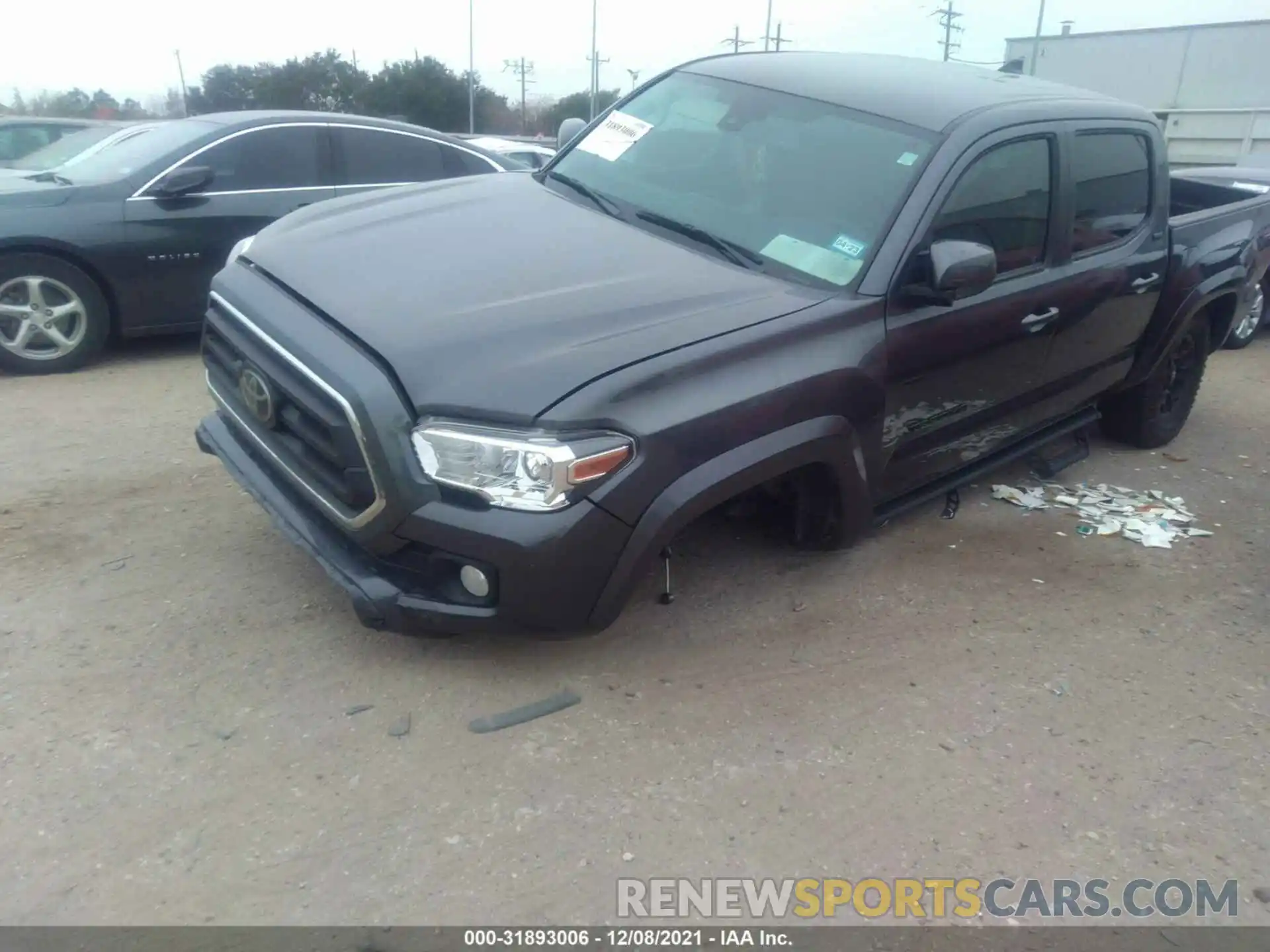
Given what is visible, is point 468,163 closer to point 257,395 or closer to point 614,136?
point 614,136

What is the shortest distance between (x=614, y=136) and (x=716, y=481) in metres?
2.06

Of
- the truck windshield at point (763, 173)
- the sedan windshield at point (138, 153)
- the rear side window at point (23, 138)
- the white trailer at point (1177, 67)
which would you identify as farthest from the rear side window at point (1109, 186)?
the white trailer at point (1177, 67)

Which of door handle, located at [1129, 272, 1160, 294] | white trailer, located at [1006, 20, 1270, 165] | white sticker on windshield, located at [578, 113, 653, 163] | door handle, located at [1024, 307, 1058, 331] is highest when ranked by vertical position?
white trailer, located at [1006, 20, 1270, 165]

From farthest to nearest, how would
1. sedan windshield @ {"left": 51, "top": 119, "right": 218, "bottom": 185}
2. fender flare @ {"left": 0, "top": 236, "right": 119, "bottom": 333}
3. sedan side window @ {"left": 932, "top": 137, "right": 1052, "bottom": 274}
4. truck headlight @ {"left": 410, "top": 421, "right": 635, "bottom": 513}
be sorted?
sedan windshield @ {"left": 51, "top": 119, "right": 218, "bottom": 185}, fender flare @ {"left": 0, "top": 236, "right": 119, "bottom": 333}, sedan side window @ {"left": 932, "top": 137, "right": 1052, "bottom": 274}, truck headlight @ {"left": 410, "top": 421, "right": 635, "bottom": 513}

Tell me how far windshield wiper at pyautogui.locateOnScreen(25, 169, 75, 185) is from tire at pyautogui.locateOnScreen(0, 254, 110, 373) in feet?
2.10

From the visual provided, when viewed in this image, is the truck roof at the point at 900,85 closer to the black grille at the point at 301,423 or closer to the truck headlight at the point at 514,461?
the truck headlight at the point at 514,461

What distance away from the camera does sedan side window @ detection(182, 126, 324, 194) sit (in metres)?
6.26

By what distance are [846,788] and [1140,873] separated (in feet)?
2.53

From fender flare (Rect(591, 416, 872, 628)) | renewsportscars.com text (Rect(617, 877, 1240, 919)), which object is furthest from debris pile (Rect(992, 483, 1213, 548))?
renewsportscars.com text (Rect(617, 877, 1240, 919))

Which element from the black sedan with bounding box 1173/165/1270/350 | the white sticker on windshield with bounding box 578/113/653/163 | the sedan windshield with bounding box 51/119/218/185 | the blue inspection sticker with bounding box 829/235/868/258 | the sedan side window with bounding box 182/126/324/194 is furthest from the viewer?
the black sedan with bounding box 1173/165/1270/350

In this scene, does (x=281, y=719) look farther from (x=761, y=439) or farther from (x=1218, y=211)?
(x=1218, y=211)

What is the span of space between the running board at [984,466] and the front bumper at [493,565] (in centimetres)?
139

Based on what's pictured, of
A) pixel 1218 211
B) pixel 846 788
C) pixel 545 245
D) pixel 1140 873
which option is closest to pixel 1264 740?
pixel 1140 873

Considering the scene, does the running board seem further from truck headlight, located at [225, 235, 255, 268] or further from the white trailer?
the white trailer
